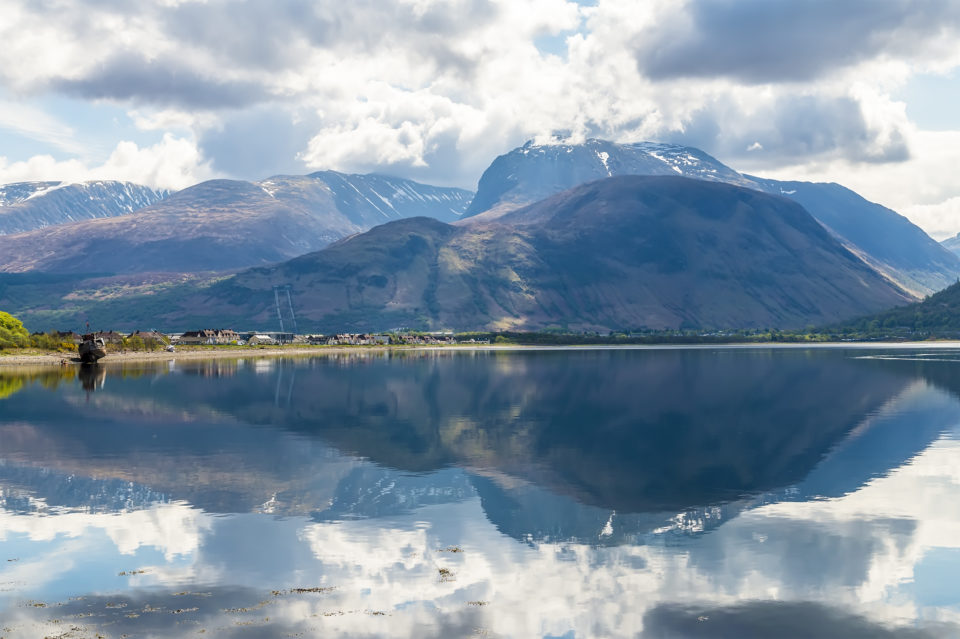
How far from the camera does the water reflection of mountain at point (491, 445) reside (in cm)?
4944

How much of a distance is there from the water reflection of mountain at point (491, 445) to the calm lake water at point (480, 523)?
0.36 meters

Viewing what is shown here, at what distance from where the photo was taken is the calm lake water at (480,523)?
3003 cm

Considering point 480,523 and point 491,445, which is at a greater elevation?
point 480,523

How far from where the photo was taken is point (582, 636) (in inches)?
1112

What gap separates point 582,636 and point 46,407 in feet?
300

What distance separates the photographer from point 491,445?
236ft

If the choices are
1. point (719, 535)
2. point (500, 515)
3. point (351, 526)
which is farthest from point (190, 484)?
point (719, 535)

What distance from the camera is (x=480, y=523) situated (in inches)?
1710

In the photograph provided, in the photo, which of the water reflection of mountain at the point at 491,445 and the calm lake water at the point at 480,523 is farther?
the water reflection of mountain at the point at 491,445

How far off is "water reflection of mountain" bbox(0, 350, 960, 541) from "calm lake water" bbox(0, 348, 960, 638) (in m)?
0.36

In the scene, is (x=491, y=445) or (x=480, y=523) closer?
(x=480, y=523)

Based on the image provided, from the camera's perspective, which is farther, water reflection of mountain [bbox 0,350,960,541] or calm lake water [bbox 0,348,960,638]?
water reflection of mountain [bbox 0,350,960,541]

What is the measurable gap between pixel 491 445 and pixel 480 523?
28454 millimetres

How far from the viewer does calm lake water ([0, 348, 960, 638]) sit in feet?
→ 98.5
